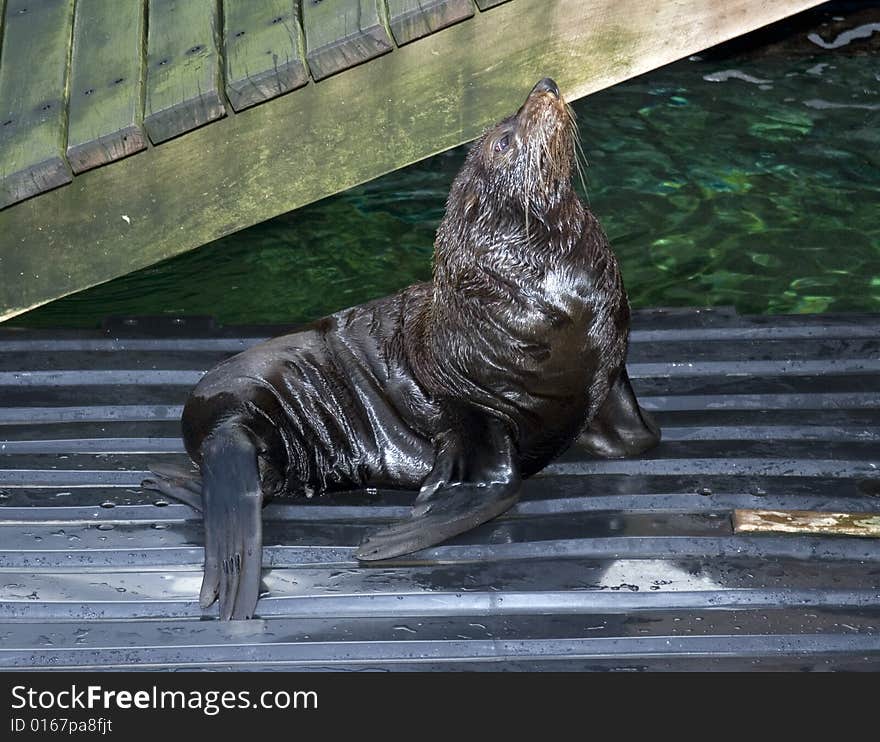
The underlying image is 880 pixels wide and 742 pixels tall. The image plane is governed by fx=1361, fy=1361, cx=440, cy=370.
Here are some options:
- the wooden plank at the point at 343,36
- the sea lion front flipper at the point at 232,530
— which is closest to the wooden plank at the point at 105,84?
the wooden plank at the point at 343,36

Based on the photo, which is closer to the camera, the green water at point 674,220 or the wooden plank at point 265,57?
the wooden plank at point 265,57

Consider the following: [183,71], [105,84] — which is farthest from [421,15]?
[105,84]

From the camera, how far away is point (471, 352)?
3584 millimetres

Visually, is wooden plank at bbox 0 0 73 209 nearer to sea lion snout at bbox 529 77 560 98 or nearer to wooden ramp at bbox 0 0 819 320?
wooden ramp at bbox 0 0 819 320

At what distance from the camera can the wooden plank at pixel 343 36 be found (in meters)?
4.46

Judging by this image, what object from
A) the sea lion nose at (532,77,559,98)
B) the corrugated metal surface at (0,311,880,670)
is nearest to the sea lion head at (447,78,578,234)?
the sea lion nose at (532,77,559,98)

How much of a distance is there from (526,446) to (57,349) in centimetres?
191

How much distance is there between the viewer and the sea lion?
11.4 feet

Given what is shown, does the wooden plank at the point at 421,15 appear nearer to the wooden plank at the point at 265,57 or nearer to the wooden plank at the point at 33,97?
the wooden plank at the point at 265,57

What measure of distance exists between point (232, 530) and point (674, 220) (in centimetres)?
342

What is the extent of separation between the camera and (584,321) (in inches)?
138

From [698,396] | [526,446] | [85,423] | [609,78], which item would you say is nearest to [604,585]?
[526,446]

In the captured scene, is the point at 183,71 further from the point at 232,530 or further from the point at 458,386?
the point at 232,530

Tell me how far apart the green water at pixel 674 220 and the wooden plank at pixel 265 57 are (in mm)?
1312
